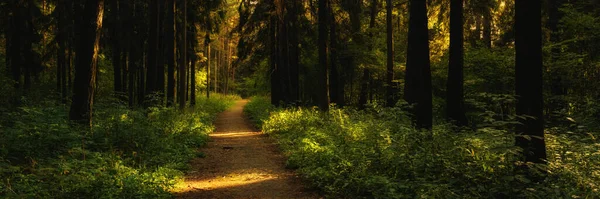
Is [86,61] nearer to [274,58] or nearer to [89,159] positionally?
[89,159]

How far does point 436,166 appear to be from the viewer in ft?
21.1

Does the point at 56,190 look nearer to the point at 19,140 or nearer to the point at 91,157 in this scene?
the point at 91,157

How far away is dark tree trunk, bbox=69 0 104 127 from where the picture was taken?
916cm

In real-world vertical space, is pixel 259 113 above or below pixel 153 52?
below

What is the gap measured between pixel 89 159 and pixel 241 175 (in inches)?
122

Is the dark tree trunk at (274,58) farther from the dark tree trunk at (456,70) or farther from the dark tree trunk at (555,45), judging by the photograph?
the dark tree trunk at (555,45)

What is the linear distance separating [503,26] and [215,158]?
17048mm

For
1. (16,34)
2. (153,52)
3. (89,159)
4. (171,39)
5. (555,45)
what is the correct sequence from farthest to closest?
1. (16,34)
2. (171,39)
3. (153,52)
4. (555,45)
5. (89,159)

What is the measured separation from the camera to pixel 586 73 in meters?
14.8

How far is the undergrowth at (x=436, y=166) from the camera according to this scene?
5145 mm

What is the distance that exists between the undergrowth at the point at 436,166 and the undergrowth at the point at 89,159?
122 inches

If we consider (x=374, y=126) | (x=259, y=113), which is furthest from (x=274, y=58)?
(x=374, y=126)

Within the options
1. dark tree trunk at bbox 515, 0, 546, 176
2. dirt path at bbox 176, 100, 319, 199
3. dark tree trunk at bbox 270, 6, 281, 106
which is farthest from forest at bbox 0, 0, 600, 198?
dark tree trunk at bbox 270, 6, 281, 106

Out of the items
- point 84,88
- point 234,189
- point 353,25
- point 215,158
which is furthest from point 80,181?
point 353,25
